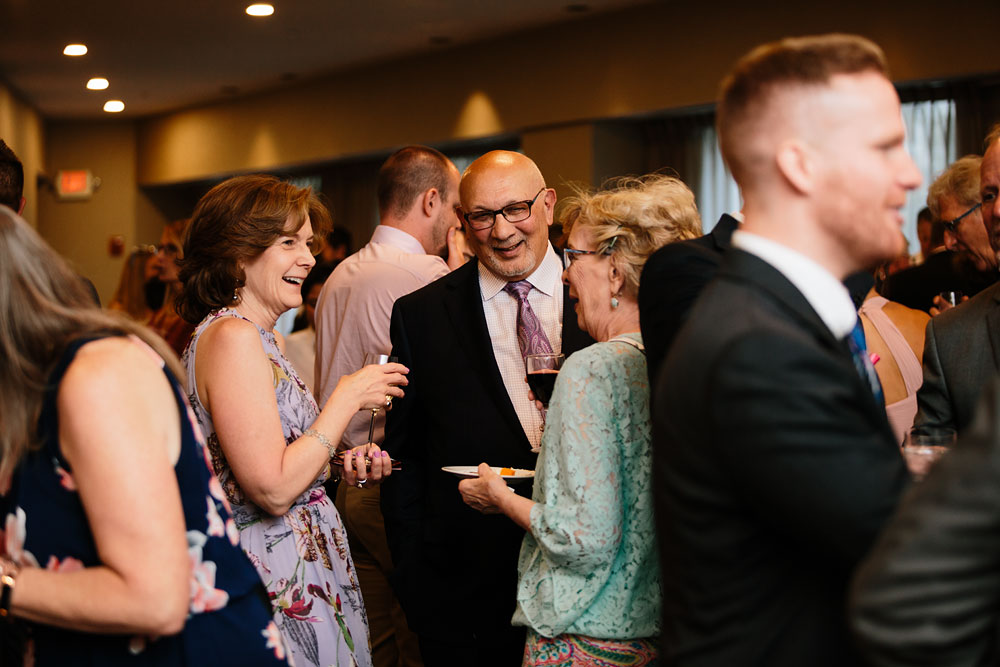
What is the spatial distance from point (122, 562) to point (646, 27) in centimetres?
784

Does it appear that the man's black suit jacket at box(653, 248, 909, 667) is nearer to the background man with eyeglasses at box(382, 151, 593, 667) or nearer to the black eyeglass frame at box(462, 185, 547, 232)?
the background man with eyeglasses at box(382, 151, 593, 667)

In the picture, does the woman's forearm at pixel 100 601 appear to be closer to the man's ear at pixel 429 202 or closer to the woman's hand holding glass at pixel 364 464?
the woman's hand holding glass at pixel 364 464

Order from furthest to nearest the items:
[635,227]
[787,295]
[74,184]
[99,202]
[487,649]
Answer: [99,202] < [74,184] < [487,649] < [635,227] < [787,295]

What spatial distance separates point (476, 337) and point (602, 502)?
1017 mm

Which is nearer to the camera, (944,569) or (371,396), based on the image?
(944,569)

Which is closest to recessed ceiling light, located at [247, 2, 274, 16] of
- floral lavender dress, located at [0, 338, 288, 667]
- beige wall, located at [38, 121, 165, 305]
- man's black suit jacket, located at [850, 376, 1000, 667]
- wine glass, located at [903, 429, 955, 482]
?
beige wall, located at [38, 121, 165, 305]

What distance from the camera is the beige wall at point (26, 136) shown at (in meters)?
10.0

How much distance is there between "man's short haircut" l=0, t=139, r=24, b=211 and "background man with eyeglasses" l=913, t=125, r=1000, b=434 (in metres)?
2.10

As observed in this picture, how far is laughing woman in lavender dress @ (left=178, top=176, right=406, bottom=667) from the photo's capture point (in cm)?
212

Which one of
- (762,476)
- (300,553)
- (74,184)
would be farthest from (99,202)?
(762,476)

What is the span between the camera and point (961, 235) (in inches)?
122

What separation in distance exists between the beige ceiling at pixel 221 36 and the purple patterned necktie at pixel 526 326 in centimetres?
592

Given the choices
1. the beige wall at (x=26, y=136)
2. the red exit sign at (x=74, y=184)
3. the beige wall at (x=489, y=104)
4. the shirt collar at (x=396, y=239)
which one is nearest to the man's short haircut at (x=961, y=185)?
the shirt collar at (x=396, y=239)

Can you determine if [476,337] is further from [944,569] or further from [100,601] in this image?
[944,569]
